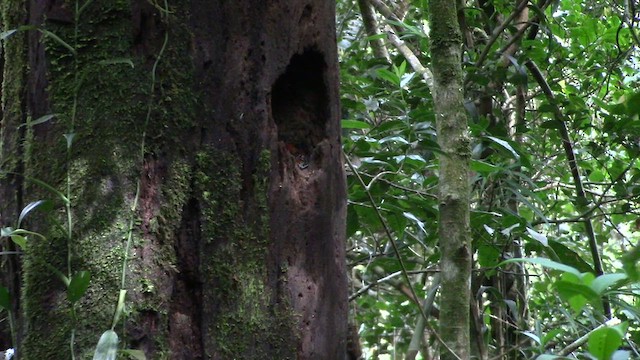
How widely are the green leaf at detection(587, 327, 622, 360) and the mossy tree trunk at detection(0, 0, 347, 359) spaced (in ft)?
2.22

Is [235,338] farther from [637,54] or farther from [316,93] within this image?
[637,54]

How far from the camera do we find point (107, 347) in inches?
45.8

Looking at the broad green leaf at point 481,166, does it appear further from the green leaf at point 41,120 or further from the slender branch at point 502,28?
the green leaf at point 41,120

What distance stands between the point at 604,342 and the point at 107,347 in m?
0.74

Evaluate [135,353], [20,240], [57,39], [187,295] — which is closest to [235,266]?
[187,295]

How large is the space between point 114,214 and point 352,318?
2.45 meters

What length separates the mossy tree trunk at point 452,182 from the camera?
2.07 meters

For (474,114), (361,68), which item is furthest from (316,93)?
(361,68)

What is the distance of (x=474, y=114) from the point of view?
3.14 m

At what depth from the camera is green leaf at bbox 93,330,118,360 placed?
115 cm

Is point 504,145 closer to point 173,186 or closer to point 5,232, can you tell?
point 173,186

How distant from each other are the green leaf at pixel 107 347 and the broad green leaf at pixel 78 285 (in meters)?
0.08

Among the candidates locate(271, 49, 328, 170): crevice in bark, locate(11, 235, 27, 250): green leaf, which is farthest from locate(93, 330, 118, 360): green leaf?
locate(271, 49, 328, 170): crevice in bark

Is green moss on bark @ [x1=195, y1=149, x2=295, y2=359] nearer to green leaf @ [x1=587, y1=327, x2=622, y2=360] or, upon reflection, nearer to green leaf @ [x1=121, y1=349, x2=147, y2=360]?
green leaf @ [x1=121, y1=349, x2=147, y2=360]
